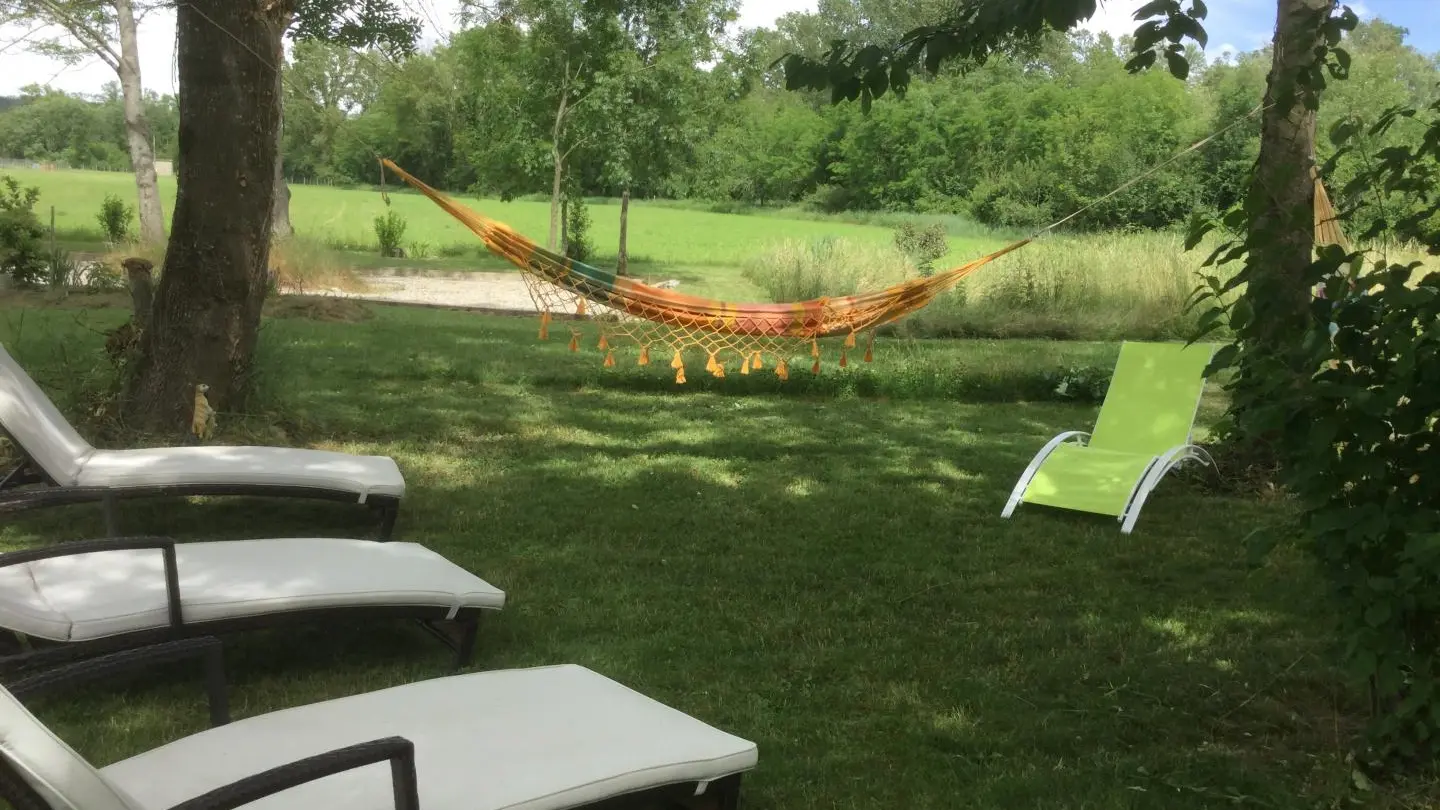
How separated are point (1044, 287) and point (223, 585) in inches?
388

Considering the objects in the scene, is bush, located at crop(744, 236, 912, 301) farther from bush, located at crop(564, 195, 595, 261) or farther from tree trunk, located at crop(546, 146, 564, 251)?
bush, located at crop(564, 195, 595, 261)

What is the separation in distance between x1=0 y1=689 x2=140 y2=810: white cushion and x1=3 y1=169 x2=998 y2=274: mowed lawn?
634 inches

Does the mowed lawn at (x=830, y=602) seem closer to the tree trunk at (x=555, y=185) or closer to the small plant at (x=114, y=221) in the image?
the tree trunk at (x=555, y=185)

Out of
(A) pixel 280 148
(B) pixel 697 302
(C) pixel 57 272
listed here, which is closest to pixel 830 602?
(B) pixel 697 302

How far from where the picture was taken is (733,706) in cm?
273

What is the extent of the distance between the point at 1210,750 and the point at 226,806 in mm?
2152

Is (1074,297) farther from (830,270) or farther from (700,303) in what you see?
(700,303)

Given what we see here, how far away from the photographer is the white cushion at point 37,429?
11.4 ft

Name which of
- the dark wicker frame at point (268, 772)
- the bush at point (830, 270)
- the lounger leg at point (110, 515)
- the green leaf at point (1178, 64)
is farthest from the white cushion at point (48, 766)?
the bush at point (830, 270)

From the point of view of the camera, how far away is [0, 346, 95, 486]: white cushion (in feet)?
11.4

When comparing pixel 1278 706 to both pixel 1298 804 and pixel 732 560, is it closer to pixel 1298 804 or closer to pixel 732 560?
pixel 1298 804

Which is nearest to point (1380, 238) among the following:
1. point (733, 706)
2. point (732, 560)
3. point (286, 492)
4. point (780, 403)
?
point (733, 706)

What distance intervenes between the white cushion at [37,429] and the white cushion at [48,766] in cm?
260

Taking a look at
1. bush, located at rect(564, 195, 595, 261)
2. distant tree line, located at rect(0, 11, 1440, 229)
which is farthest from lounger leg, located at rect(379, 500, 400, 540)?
bush, located at rect(564, 195, 595, 261)
